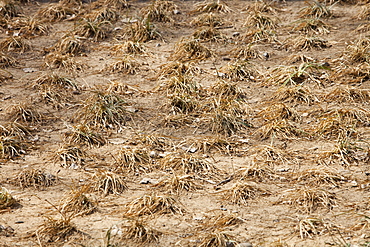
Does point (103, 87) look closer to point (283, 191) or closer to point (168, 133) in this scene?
point (168, 133)

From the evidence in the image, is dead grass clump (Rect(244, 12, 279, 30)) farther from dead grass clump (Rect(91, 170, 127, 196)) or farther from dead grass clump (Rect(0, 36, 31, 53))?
dead grass clump (Rect(91, 170, 127, 196))

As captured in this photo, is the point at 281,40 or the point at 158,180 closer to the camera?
the point at 158,180

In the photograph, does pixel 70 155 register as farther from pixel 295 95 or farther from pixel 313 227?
pixel 295 95

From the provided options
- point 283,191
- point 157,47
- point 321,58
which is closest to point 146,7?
point 157,47

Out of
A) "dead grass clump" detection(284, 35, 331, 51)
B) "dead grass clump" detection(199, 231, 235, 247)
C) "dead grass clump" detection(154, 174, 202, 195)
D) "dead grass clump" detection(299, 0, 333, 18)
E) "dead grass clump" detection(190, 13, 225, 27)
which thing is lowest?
"dead grass clump" detection(154, 174, 202, 195)

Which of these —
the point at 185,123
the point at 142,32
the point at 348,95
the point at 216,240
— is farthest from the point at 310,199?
the point at 142,32

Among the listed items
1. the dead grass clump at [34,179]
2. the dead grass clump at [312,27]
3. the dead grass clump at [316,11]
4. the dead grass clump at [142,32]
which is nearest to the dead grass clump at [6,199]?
the dead grass clump at [34,179]

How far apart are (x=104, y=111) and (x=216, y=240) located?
106 inches

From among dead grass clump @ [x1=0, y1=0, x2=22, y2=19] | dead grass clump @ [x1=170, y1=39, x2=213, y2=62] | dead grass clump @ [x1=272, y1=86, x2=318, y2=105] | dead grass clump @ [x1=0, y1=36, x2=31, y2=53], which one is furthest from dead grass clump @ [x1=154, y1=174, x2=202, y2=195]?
dead grass clump @ [x1=0, y1=0, x2=22, y2=19]

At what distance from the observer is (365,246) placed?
14.1ft

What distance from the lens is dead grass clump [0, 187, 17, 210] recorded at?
5102 millimetres

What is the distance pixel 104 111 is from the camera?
664 centimetres

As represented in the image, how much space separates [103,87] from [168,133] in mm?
1475

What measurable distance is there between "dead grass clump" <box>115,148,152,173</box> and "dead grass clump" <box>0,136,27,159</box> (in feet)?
3.65
